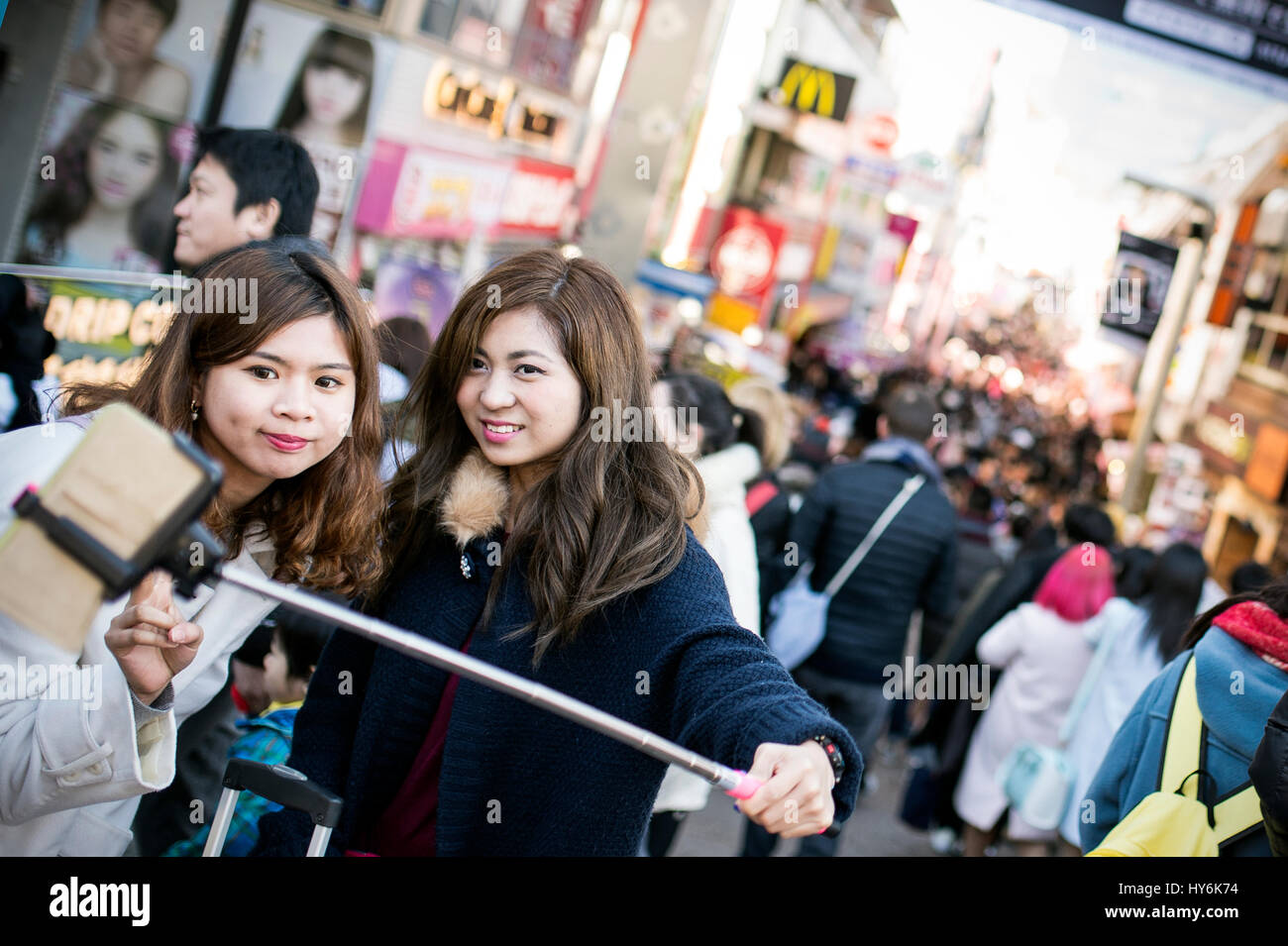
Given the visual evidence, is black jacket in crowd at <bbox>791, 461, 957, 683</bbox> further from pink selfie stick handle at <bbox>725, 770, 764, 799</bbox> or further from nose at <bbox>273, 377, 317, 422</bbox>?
pink selfie stick handle at <bbox>725, 770, 764, 799</bbox>

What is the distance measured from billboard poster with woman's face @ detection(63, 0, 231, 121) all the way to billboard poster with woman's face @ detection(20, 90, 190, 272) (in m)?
0.11

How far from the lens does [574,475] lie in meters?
2.29

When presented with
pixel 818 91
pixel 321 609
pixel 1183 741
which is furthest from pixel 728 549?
pixel 818 91

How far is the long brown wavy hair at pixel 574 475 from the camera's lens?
2.22m

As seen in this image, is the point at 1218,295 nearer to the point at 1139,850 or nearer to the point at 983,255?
the point at 1139,850

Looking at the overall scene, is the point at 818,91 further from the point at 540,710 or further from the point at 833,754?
the point at 833,754

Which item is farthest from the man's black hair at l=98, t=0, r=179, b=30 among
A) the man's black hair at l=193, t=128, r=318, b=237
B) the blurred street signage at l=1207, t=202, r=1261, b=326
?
the blurred street signage at l=1207, t=202, r=1261, b=326

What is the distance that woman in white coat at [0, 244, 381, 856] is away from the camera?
2031mm

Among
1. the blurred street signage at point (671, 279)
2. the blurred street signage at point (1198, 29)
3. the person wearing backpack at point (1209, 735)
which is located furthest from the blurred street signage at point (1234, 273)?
the person wearing backpack at point (1209, 735)

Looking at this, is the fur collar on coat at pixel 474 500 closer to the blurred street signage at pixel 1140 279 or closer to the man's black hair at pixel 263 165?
the man's black hair at pixel 263 165

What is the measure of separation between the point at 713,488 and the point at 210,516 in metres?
2.31

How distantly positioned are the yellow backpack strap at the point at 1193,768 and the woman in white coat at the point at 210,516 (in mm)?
1821
